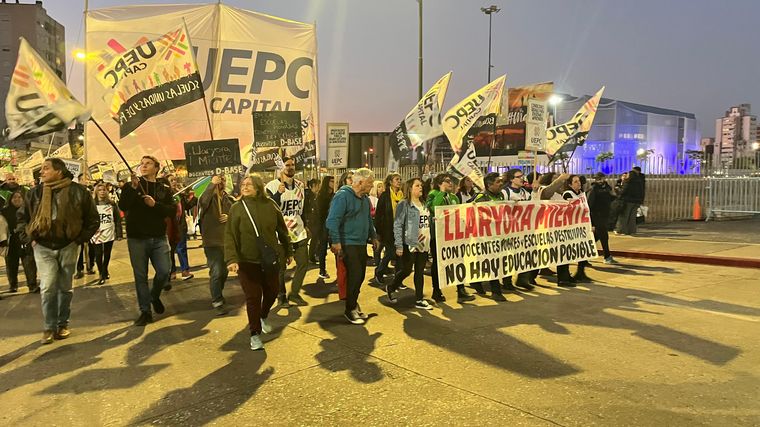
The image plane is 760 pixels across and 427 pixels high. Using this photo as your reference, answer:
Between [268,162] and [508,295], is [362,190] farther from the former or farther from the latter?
[268,162]

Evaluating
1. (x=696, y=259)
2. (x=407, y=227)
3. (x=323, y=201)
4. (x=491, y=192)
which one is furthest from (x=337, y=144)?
(x=696, y=259)

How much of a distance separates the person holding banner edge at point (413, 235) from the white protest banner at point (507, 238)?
27 centimetres

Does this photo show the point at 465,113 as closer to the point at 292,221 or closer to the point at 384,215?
the point at 384,215

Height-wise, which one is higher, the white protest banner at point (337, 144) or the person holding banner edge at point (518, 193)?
the white protest banner at point (337, 144)

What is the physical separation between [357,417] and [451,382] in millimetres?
948

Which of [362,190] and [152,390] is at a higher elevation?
[362,190]

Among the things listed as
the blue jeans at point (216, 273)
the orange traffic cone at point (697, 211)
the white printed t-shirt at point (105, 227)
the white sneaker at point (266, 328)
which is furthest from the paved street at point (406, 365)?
the orange traffic cone at point (697, 211)

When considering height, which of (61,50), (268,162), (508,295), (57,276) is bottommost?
(508,295)

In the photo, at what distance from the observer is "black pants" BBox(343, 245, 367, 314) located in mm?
6230

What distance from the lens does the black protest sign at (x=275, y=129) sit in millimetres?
10453

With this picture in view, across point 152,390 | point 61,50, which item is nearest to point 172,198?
point 152,390

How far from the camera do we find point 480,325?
603 cm

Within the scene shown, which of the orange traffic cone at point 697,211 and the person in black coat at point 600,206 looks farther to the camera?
the orange traffic cone at point 697,211

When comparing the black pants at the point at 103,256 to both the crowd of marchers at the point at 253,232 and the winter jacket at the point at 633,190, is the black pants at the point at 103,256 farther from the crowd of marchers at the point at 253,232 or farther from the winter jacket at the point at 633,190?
the winter jacket at the point at 633,190
